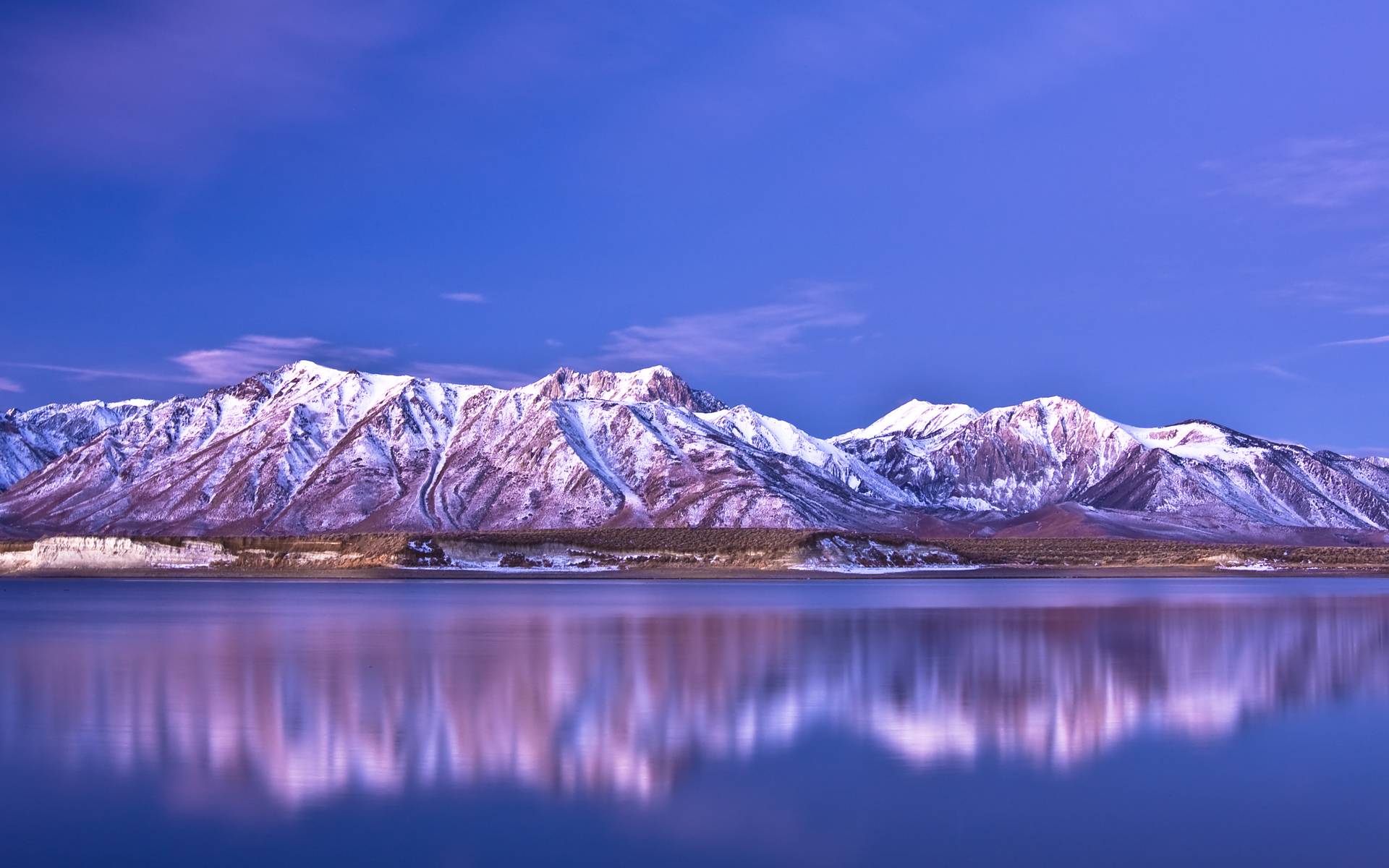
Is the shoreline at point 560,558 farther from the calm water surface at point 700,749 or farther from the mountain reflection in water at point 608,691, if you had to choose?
the calm water surface at point 700,749

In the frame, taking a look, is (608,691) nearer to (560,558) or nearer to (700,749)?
(700,749)

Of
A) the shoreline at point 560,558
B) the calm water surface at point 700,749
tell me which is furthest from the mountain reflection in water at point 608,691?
the shoreline at point 560,558

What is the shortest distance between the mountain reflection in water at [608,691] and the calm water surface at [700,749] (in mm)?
118

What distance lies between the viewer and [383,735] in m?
21.0

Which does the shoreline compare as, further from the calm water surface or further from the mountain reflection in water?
the calm water surface

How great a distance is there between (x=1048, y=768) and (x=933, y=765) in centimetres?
155

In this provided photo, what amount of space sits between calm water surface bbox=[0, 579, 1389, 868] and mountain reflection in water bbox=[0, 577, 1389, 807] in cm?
12

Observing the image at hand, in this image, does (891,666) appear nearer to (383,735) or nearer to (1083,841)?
(383,735)

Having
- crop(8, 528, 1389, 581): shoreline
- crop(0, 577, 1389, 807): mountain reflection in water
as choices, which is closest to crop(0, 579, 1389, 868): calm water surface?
crop(0, 577, 1389, 807): mountain reflection in water

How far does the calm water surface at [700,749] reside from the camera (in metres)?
14.4

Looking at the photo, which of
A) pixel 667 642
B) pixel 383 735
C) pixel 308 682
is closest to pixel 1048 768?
pixel 383 735

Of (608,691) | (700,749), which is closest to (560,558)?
(608,691)

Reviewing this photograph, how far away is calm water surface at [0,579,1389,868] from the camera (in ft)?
47.3

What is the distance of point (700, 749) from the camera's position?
19.8 m
